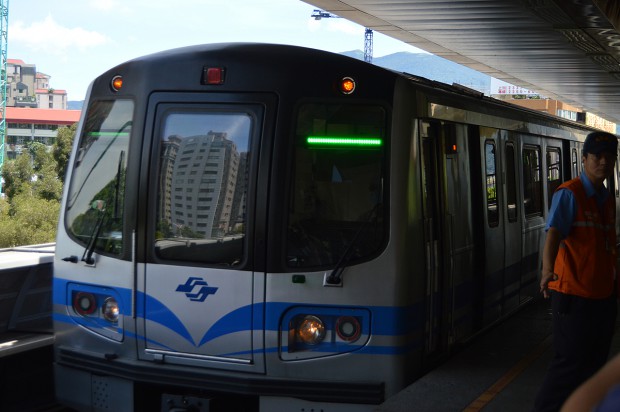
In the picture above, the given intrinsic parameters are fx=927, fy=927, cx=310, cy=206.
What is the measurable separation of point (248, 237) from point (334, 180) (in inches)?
26.4

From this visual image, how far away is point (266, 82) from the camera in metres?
6.06

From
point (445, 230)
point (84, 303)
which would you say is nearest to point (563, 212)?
point (445, 230)

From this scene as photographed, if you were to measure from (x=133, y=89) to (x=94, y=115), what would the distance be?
16.8 inches

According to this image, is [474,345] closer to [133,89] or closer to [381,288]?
[381,288]

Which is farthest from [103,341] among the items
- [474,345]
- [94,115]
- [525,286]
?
[525,286]

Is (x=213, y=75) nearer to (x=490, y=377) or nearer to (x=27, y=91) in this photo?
(x=490, y=377)

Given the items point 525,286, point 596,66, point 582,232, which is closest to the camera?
point 582,232

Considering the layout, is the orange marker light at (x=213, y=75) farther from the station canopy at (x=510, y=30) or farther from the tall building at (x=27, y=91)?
the tall building at (x=27, y=91)

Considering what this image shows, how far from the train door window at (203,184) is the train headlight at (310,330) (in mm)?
588

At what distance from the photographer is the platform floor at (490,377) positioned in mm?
5871

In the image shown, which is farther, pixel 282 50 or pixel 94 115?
pixel 94 115

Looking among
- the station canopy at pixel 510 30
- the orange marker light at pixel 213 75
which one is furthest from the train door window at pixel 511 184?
the station canopy at pixel 510 30

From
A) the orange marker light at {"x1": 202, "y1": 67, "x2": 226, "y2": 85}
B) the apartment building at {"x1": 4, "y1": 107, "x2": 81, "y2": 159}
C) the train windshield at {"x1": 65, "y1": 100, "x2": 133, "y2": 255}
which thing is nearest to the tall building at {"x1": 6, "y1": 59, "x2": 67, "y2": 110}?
the apartment building at {"x1": 4, "y1": 107, "x2": 81, "y2": 159}

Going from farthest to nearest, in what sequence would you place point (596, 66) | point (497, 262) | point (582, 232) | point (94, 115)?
point (596, 66)
point (497, 262)
point (94, 115)
point (582, 232)
